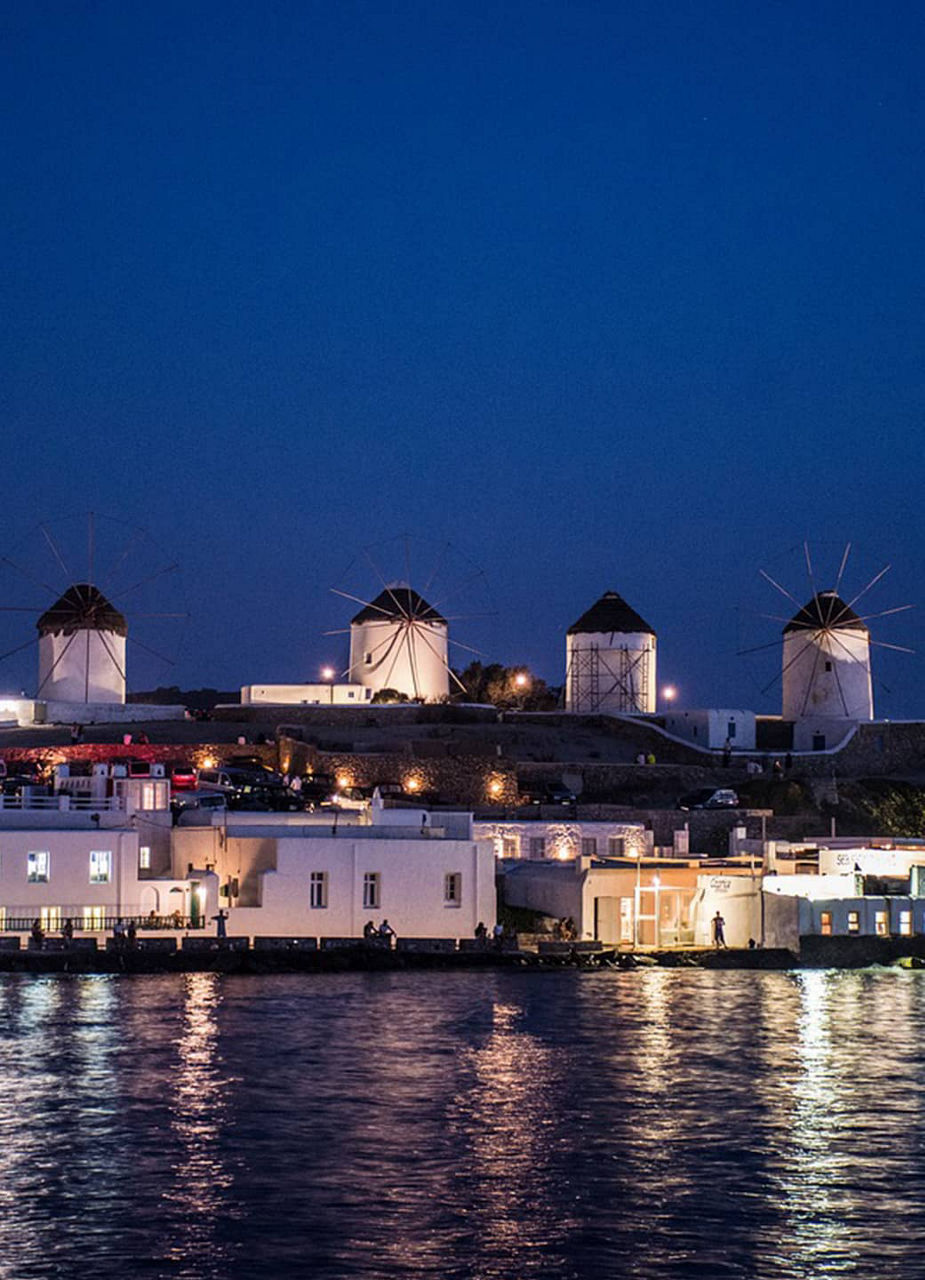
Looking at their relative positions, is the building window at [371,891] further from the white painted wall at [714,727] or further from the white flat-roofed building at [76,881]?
the white painted wall at [714,727]

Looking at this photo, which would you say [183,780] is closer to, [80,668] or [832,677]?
[80,668]

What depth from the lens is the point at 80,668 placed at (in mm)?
73188

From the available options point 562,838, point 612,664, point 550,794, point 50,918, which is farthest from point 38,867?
point 612,664

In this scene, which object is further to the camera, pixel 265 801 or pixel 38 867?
pixel 265 801

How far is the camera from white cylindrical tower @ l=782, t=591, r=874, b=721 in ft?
243

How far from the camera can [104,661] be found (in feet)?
243

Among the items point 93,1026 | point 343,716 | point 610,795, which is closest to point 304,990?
point 93,1026

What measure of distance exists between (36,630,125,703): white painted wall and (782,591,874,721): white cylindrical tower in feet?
80.7

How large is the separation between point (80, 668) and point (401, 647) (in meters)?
11.6

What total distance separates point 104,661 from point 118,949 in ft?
118

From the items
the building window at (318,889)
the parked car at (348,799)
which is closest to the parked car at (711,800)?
the parked car at (348,799)

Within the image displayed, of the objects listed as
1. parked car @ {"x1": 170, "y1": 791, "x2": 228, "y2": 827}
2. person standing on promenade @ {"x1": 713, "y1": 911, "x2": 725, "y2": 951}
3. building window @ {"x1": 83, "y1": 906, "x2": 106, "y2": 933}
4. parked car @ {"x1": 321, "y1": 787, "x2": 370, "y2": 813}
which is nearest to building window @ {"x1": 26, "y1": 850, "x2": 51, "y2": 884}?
building window @ {"x1": 83, "y1": 906, "x2": 106, "y2": 933}

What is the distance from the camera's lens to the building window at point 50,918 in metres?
39.7

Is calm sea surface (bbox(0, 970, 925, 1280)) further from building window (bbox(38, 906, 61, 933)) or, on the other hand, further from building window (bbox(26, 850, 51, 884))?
building window (bbox(26, 850, 51, 884))
